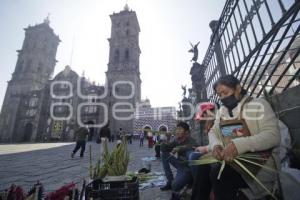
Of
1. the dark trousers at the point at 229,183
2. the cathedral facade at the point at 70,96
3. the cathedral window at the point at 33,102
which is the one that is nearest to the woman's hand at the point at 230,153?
the dark trousers at the point at 229,183

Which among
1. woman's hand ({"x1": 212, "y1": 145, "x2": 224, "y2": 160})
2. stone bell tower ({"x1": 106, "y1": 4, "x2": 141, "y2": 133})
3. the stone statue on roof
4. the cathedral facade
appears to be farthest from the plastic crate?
the cathedral facade

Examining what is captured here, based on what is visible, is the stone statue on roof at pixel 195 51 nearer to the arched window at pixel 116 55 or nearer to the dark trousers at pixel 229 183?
the dark trousers at pixel 229 183

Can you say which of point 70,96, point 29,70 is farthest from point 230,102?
point 29,70

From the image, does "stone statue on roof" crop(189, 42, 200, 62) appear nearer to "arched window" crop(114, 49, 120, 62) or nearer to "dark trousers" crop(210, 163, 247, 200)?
"dark trousers" crop(210, 163, 247, 200)

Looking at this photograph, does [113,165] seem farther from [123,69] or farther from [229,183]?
[123,69]

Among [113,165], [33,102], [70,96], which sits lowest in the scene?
[113,165]

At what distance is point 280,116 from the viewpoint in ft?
6.40

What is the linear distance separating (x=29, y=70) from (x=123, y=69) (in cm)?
2555

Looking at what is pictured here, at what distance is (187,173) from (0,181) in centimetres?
439

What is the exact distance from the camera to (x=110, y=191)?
6.61 ft

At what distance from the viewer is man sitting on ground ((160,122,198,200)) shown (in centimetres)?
278

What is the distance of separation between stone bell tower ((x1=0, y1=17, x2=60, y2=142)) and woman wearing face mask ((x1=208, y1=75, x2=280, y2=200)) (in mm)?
48711

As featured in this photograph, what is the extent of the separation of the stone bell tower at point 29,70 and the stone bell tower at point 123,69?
822 inches

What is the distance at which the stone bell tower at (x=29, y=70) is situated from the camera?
137ft
